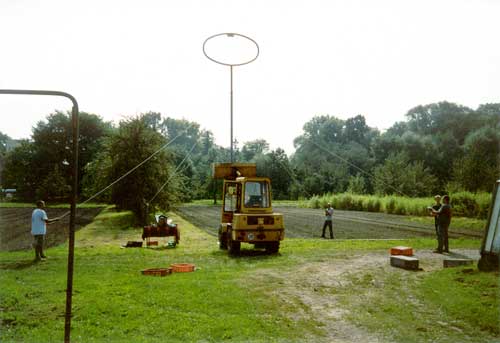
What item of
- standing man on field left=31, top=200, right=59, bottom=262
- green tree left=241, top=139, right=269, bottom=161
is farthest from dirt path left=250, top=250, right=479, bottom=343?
green tree left=241, top=139, right=269, bottom=161

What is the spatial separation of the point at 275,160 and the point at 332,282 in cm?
6111

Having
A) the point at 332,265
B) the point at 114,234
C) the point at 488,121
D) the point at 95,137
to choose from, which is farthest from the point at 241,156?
the point at 332,265

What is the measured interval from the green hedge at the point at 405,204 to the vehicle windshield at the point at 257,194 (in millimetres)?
22858

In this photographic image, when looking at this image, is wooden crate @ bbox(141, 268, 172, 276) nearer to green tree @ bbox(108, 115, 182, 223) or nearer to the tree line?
the tree line

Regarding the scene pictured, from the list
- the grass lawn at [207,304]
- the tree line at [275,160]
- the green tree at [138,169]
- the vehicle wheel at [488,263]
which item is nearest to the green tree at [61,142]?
the tree line at [275,160]

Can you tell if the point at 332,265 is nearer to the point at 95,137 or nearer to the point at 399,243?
the point at 399,243

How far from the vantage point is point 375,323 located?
7.74 m

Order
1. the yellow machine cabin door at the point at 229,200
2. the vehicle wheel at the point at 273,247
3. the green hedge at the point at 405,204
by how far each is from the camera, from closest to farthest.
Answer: the vehicle wheel at the point at 273,247 < the yellow machine cabin door at the point at 229,200 < the green hedge at the point at 405,204

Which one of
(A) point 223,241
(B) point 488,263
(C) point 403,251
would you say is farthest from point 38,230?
(B) point 488,263

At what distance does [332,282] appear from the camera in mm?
11086

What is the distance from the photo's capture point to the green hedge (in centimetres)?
3381

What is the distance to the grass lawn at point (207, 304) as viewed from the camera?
23.3 feet

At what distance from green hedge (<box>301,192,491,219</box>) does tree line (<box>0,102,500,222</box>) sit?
247cm

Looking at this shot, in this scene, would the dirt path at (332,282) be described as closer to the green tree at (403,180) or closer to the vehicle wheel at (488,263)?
the vehicle wheel at (488,263)
